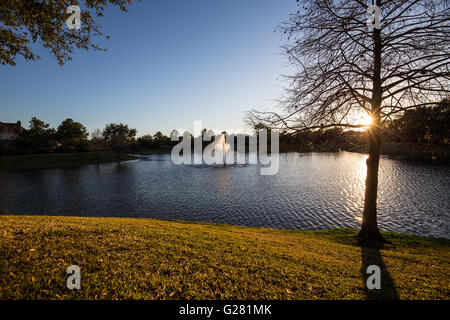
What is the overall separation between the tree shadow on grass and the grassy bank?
71.1 metres

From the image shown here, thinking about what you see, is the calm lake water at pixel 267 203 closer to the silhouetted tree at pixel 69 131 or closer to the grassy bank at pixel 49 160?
the grassy bank at pixel 49 160

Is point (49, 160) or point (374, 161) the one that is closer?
point (374, 161)

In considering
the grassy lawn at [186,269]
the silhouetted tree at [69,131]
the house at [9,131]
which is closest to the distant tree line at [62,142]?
the silhouetted tree at [69,131]

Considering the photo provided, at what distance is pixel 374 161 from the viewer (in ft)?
28.6

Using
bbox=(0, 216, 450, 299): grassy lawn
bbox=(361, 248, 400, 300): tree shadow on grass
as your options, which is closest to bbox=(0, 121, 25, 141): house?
bbox=(0, 216, 450, 299): grassy lawn

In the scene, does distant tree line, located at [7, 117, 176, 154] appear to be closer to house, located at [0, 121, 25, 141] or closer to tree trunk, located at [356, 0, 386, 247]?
house, located at [0, 121, 25, 141]

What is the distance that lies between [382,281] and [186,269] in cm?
528

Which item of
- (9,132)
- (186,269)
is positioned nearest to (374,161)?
(186,269)

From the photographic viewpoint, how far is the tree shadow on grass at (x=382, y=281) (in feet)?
14.0

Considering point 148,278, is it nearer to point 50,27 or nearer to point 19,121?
point 50,27

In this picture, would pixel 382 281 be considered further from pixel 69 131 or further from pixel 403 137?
pixel 69 131

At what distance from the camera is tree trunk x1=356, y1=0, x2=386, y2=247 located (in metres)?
7.36

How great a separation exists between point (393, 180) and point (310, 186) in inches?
531
